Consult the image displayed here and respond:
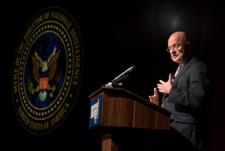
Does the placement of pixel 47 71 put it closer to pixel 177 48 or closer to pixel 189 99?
pixel 177 48

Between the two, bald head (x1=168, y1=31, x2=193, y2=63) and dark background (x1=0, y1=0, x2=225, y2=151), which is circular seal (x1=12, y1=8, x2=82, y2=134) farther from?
bald head (x1=168, y1=31, x2=193, y2=63)

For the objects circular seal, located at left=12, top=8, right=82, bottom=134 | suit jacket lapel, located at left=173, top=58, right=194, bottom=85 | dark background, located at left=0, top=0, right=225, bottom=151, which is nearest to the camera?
suit jacket lapel, located at left=173, top=58, right=194, bottom=85

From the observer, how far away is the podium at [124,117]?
7.52 ft

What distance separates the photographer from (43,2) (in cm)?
539

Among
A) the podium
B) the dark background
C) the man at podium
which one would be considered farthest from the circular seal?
the podium

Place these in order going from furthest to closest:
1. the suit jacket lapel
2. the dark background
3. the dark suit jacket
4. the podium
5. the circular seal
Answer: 1. the circular seal
2. the dark background
3. the suit jacket lapel
4. the dark suit jacket
5. the podium

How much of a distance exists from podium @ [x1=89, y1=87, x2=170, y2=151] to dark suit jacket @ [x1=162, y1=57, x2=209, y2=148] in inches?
7.9

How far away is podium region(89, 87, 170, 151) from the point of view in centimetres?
229

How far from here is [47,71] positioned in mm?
5102

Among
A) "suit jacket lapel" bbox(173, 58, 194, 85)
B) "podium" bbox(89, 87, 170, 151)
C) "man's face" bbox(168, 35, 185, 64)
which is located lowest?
"podium" bbox(89, 87, 170, 151)

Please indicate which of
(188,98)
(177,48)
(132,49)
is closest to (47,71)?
(132,49)

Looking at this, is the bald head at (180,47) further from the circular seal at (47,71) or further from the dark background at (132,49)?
the circular seal at (47,71)

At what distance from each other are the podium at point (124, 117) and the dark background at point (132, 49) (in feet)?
3.43

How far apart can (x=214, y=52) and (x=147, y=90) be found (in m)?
0.69
